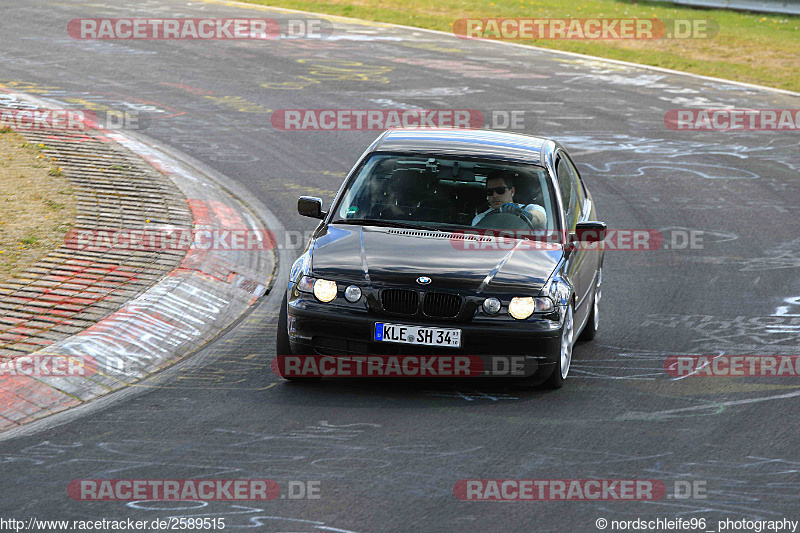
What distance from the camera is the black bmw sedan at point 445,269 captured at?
754 centimetres

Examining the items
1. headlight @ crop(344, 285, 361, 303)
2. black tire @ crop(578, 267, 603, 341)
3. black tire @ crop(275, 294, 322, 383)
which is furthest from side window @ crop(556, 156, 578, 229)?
black tire @ crop(275, 294, 322, 383)

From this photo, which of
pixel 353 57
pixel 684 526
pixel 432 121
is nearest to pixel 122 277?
pixel 684 526

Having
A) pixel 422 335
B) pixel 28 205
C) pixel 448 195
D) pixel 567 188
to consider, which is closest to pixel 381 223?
pixel 448 195

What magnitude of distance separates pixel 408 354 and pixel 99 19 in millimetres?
21031

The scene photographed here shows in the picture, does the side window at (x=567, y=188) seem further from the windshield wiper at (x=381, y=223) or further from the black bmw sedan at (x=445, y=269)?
the windshield wiper at (x=381, y=223)

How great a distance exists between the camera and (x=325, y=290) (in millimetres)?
7695

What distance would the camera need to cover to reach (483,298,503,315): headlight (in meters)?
7.54

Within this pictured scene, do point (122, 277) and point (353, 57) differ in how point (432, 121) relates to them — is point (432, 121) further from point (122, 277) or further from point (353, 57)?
point (122, 277)

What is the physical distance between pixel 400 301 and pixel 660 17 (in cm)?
2303

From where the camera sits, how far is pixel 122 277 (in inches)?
389

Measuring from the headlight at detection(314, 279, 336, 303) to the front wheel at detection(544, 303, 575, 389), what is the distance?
5.38ft

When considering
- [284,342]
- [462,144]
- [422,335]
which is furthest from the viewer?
[462,144]

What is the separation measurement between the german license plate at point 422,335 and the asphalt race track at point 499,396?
0.44 meters

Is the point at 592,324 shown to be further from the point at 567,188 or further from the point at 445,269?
the point at 445,269
